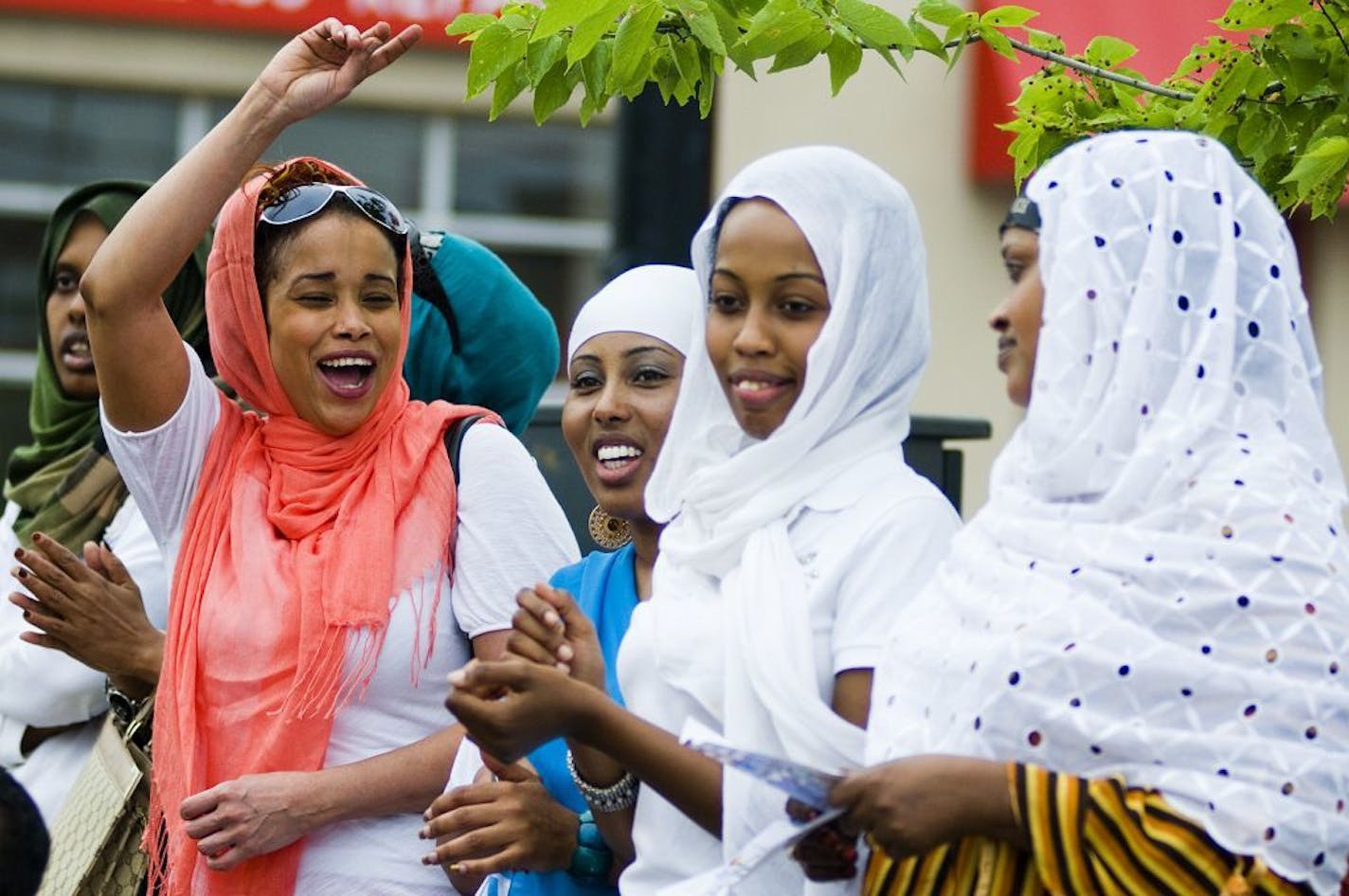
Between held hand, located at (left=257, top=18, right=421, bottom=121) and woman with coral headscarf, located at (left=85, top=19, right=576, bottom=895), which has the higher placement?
held hand, located at (left=257, top=18, right=421, bottom=121)

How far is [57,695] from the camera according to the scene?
4.19m

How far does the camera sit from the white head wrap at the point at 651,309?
3.69m

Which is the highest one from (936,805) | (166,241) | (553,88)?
(553,88)

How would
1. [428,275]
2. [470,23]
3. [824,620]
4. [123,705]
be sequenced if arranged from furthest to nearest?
[428,275] → [123,705] → [470,23] → [824,620]

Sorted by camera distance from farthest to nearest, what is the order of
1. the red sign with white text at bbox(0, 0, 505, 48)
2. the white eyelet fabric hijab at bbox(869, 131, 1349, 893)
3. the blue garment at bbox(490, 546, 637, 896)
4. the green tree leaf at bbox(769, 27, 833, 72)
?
the red sign with white text at bbox(0, 0, 505, 48) → the green tree leaf at bbox(769, 27, 833, 72) → the blue garment at bbox(490, 546, 637, 896) → the white eyelet fabric hijab at bbox(869, 131, 1349, 893)

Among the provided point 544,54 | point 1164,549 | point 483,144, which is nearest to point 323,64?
point 544,54

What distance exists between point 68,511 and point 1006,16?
2131mm

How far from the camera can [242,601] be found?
11.8 ft

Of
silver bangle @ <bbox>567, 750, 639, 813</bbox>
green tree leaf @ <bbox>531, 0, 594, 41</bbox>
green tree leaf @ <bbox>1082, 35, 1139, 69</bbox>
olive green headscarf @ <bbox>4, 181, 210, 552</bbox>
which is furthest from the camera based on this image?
olive green headscarf @ <bbox>4, 181, 210, 552</bbox>

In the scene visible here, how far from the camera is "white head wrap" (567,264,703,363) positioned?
369cm

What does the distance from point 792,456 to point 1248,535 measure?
70 cm

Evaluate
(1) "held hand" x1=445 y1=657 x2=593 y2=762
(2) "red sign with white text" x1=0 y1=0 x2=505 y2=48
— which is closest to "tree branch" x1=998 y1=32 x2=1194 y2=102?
(1) "held hand" x1=445 y1=657 x2=593 y2=762

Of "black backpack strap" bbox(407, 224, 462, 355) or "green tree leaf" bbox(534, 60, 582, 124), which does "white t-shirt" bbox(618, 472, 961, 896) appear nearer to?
"green tree leaf" bbox(534, 60, 582, 124)

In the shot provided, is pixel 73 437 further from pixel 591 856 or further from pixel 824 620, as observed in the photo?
pixel 824 620
